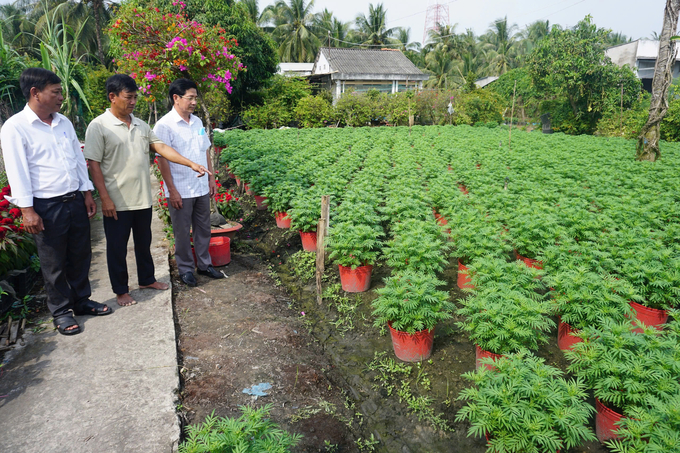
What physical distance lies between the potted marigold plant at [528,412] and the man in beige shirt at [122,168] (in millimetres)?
3232

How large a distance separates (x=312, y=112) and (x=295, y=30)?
21327 mm

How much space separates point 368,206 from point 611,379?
11.8 ft

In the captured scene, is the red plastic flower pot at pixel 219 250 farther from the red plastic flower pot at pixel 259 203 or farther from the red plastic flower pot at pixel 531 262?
the red plastic flower pot at pixel 531 262

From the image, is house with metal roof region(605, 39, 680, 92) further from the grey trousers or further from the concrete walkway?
the concrete walkway

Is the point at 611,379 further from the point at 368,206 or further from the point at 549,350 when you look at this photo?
the point at 368,206

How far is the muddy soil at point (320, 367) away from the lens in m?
2.94

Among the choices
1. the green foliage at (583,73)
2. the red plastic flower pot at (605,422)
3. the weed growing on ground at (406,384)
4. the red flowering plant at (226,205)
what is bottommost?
the weed growing on ground at (406,384)

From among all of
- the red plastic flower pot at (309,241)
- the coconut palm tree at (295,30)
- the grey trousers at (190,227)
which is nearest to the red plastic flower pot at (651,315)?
the red plastic flower pot at (309,241)

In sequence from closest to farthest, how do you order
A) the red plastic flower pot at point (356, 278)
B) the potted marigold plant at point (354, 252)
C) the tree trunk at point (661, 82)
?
the potted marigold plant at point (354, 252)
the red plastic flower pot at point (356, 278)
the tree trunk at point (661, 82)

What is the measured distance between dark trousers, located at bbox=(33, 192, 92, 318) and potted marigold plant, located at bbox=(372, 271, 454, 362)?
8.72ft

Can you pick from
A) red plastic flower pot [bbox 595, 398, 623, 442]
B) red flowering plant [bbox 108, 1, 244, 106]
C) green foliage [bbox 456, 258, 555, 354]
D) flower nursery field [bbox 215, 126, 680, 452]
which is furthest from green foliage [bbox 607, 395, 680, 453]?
red flowering plant [bbox 108, 1, 244, 106]

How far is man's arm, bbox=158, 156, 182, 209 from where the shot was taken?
13.9ft

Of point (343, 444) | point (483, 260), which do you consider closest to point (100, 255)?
point (343, 444)

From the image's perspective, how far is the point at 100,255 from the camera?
5.37 meters
